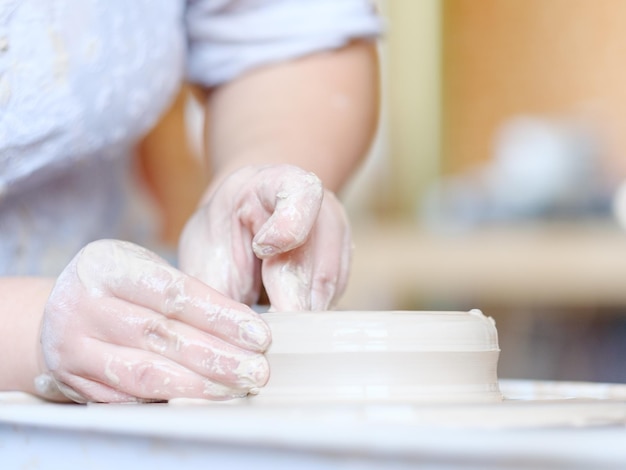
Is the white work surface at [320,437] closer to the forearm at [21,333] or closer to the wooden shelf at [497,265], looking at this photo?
the forearm at [21,333]

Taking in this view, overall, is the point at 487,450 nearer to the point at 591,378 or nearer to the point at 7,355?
the point at 7,355

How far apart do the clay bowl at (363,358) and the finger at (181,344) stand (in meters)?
0.01

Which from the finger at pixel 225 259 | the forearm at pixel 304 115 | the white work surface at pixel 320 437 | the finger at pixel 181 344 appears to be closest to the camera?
the white work surface at pixel 320 437

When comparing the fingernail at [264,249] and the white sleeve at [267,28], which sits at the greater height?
the white sleeve at [267,28]

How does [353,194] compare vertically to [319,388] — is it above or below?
below

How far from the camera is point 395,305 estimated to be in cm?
220

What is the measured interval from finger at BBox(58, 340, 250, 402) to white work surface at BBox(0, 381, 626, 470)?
0.18ft

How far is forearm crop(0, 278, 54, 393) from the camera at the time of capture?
50cm

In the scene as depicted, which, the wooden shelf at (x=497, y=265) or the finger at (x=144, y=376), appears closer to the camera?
the finger at (x=144, y=376)

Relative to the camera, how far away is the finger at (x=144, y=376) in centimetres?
43

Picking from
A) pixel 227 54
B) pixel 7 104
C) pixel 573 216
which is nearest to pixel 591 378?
pixel 573 216

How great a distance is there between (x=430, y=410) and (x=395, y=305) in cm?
187

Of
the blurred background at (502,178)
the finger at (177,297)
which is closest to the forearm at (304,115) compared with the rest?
the finger at (177,297)

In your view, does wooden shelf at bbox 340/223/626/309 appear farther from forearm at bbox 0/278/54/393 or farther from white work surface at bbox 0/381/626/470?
white work surface at bbox 0/381/626/470
